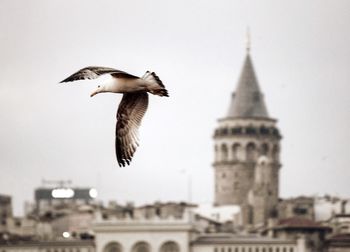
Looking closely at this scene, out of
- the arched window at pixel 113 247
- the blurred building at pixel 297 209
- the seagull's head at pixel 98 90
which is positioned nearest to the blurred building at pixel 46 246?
the arched window at pixel 113 247

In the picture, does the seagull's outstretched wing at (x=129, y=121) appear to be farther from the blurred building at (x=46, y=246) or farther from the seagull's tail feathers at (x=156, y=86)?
the blurred building at (x=46, y=246)

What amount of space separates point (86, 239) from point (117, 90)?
450 feet

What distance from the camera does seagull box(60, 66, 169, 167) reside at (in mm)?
23812

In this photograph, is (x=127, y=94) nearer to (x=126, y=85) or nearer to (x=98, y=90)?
(x=126, y=85)

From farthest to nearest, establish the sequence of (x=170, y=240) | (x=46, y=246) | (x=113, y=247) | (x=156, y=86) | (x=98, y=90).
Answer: (x=170, y=240) < (x=46, y=246) < (x=113, y=247) < (x=156, y=86) < (x=98, y=90)

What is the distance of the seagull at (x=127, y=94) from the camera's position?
23.8 m

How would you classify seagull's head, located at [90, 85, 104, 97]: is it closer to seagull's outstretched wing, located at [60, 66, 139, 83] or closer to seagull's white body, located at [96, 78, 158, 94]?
seagull's white body, located at [96, 78, 158, 94]

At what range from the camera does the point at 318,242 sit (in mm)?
170000

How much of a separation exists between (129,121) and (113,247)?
12917 cm

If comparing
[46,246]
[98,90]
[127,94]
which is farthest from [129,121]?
[46,246]

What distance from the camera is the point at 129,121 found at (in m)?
25.3

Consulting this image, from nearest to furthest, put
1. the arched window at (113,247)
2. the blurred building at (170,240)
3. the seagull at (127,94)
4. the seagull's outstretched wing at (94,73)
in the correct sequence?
the seagull's outstretched wing at (94,73) < the seagull at (127,94) < the blurred building at (170,240) < the arched window at (113,247)

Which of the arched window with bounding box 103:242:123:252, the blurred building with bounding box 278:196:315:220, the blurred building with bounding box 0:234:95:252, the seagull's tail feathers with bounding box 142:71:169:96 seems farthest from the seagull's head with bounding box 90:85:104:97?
Result: the blurred building with bounding box 278:196:315:220

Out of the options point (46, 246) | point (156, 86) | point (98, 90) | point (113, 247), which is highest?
point (46, 246)
